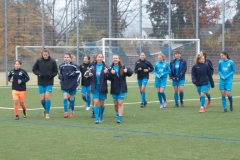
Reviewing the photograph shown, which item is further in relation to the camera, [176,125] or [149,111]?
[149,111]

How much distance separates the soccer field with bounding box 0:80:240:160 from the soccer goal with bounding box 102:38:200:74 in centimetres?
1461

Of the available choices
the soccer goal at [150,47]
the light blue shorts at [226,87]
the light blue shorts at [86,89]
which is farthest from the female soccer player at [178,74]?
the soccer goal at [150,47]

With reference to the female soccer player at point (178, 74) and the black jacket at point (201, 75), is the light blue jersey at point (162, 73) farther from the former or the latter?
the black jacket at point (201, 75)

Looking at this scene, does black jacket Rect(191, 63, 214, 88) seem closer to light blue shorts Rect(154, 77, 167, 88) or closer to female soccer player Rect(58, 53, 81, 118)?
light blue shorts Rect(154, 77, 167, 88)

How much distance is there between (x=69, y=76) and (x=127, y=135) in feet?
14.4

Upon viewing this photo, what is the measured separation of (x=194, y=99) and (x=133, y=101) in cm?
240

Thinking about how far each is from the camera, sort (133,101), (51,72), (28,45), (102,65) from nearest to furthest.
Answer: (102,65), (51,72), (133,101), (28,45)

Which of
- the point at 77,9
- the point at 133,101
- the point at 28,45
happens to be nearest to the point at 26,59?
the point at 28,45

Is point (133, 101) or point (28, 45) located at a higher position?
point (28, 45)

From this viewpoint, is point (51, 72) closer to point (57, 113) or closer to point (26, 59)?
point (57, 113)

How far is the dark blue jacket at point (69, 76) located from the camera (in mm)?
15070

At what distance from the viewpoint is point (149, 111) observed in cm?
1645

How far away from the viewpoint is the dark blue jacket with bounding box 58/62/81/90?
15.1 m

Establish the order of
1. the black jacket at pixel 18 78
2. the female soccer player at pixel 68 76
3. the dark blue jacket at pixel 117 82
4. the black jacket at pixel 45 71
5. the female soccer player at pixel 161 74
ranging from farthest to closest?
the female soccer player at pixel 161 74 → the female soccer player at pixel 68 76 → the black jacket at pixel 18 78 → the black jacket at pixel 45 71 → the dark blue jacket at pixel 117 82
